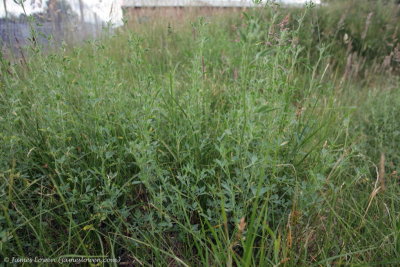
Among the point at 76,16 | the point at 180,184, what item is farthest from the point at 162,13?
the point at 180,184

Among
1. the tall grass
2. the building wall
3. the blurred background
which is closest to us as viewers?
the tall grass

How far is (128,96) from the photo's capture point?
75.2 inches

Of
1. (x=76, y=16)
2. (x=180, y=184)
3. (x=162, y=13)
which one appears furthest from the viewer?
(x=162, y=13)

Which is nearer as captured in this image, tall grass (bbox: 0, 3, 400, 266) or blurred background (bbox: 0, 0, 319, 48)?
tall grass (bbox: 0, 3, 400, 266)

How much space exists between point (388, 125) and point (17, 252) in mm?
2990

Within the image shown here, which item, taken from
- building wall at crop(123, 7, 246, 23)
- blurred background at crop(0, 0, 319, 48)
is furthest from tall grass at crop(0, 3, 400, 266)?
building wall at crop(123, 7, 246, 23)

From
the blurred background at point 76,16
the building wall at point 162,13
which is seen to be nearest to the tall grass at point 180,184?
the blurred background at point 76,16

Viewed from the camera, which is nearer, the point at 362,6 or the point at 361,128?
the point at 361,128

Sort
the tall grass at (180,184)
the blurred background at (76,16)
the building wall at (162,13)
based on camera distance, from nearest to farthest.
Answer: the tall grass at (180,184) < the blurred background at (76,16) < the building wall at (162,13)

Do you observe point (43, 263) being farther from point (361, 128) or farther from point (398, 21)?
point (398, 21)

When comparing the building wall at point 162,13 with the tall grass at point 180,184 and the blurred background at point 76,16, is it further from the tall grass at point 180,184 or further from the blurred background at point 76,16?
the tall grass at point 180,184

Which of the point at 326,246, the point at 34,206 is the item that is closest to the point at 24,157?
the point at 34,206

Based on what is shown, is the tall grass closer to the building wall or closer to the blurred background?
the blurred background

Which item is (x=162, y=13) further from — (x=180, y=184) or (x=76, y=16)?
(x=180, y=184)
